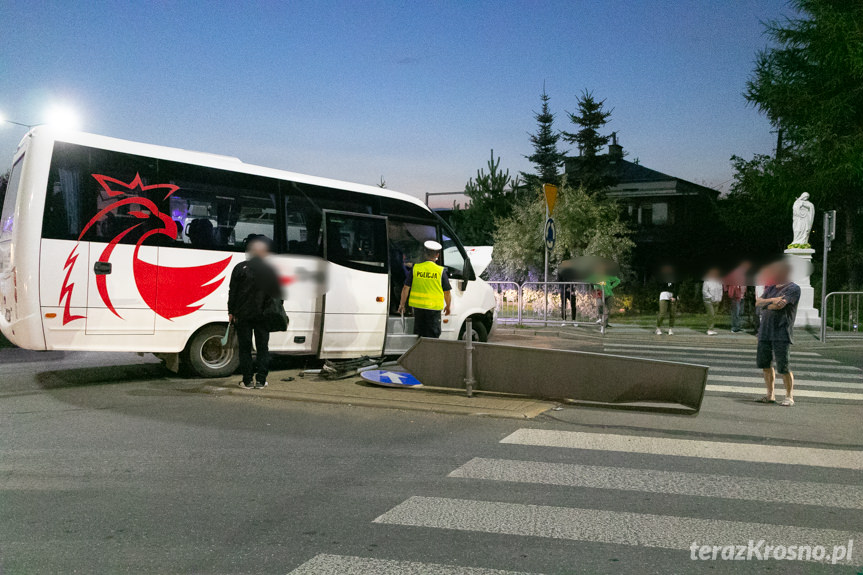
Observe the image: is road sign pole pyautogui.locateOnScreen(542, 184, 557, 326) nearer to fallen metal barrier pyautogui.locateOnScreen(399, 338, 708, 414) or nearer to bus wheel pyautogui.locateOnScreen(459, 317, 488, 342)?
bus wheel pyautogui.locateOnScreen(459, 317, 488, 342)

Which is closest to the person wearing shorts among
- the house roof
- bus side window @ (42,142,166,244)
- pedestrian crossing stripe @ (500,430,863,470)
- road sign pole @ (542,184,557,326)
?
pedestrian crossing stripe @ (500,430,863,470)

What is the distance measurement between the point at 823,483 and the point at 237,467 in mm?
4302

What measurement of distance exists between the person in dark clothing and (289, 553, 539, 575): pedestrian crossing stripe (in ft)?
18.0

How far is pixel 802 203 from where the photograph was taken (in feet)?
75.6

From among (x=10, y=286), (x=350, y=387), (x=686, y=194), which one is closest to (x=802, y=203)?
(x=350, y=387)

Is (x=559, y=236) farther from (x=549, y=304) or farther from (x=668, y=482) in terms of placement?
(x=668, y=482)

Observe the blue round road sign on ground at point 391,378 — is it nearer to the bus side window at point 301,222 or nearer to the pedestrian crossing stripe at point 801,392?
the bus side window at point 301,222

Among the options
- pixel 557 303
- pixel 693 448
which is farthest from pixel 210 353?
pixel 557 303

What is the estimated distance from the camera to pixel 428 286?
10.5 meters

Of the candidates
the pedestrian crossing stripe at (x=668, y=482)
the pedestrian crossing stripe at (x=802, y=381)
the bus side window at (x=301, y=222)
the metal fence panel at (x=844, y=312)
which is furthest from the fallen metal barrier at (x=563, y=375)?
the metal fence panel at (x=844, y=312)

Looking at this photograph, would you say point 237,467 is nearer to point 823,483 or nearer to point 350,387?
point 350,387

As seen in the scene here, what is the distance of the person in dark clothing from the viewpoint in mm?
9039

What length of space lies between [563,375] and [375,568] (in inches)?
200

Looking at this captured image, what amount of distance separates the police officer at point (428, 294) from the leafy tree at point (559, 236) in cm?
2300
